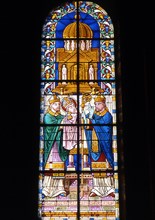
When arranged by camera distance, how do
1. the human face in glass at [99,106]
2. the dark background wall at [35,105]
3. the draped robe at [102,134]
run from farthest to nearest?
the human face in glass at [99,106] < the draped robe at [102,134] < the dark background wall at [35,105]

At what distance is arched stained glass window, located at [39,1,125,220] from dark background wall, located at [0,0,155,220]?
234mm

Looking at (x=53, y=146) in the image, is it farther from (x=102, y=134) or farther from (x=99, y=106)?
(x=99, y=106)

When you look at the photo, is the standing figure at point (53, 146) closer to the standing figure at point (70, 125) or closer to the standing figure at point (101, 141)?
the standing figure at point (70, 125)

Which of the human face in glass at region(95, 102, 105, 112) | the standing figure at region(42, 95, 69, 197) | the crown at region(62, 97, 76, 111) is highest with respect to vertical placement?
the crown at region(62, 97, 76, 111)

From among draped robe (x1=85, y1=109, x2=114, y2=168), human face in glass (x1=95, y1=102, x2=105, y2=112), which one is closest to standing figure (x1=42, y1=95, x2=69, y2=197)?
draped robe (x1=85, y1=109, x2=114, y2=168)

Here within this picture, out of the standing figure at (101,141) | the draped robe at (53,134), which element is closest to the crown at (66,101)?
the draped robe at (53,134)

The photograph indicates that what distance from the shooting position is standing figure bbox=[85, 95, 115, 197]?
9.00 meters

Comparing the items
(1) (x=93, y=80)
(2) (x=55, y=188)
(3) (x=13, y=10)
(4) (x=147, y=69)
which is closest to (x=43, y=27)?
(3) (x=13, y=10)

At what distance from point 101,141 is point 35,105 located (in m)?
1.09

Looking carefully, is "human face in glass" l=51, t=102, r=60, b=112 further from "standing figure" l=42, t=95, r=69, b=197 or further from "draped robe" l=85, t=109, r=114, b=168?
"draped robe" l=85, t=109, r=114, b=168

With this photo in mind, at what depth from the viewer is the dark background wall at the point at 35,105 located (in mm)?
8688

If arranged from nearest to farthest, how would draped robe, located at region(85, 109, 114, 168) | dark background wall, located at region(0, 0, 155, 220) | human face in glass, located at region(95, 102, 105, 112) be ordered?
dark background wall, located at region(0, 0, 155, 220) < draped robe, located at region(85, 109, 114, 168) < human face in glass, located at region(95, 102, 105, 112)

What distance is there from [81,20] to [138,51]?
3.89 feet

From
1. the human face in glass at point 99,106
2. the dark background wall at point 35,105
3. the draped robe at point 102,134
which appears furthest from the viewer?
the human face in glass at point 99,106
